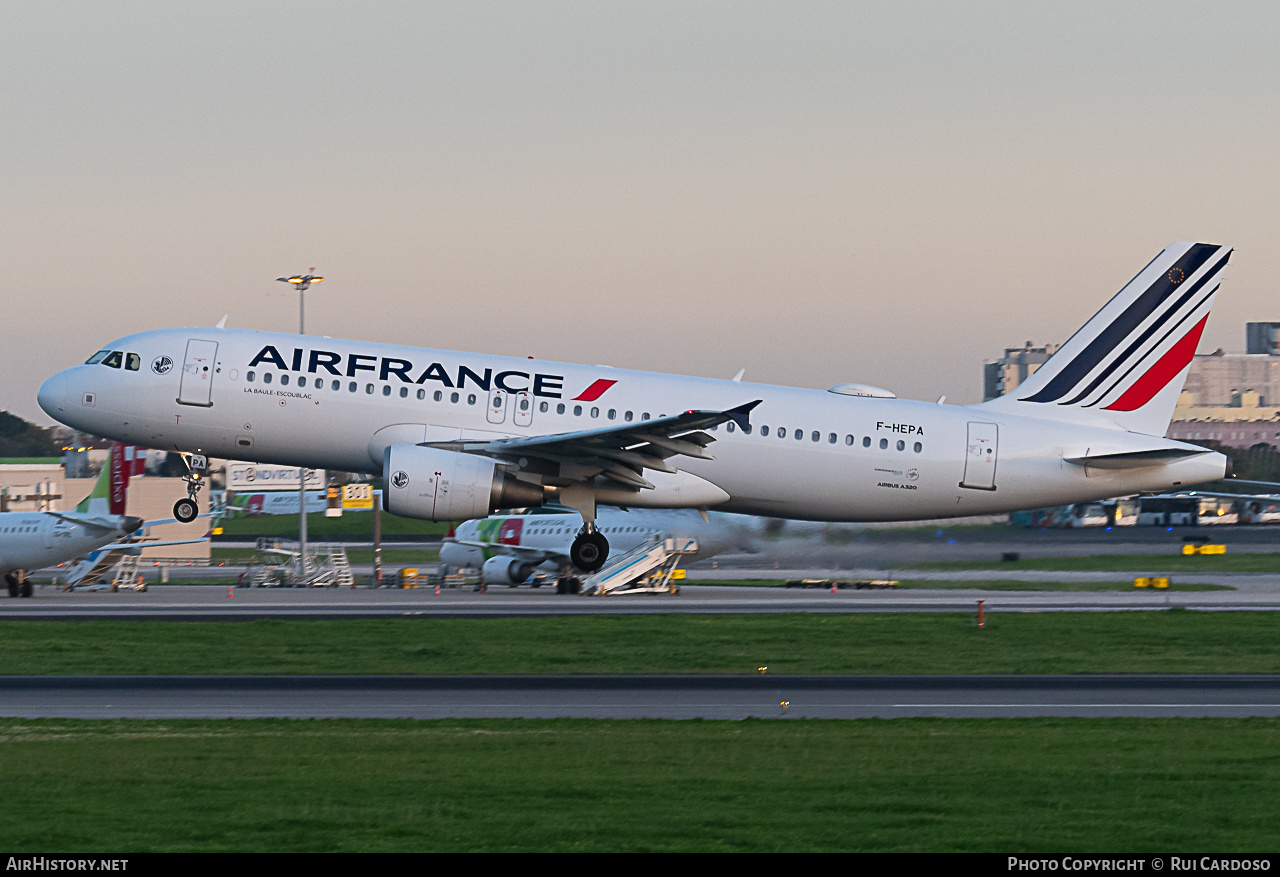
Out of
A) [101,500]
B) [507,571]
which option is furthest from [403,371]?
[101,500]

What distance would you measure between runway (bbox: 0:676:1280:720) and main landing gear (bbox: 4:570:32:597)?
1145 inches

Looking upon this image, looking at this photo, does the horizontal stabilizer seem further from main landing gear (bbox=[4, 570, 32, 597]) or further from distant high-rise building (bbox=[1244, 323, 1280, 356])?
distant high-rise building (bbox=[1244, 323, 1280, 356])

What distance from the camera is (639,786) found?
15.9m

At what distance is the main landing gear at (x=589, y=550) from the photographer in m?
34.7

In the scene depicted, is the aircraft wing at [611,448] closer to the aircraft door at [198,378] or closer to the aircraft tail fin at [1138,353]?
the aircraft door at [198,378]

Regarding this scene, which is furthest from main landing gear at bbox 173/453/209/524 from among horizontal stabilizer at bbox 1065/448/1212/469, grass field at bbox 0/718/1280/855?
horizontal stabilizer at bbox 1065/448/1212/469

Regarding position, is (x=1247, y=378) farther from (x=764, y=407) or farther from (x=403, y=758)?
(x=403, y=758)

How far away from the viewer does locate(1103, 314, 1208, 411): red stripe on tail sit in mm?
36594

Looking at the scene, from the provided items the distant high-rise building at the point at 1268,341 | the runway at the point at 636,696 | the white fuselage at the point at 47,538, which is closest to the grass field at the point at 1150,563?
the runway at the point at 636,696

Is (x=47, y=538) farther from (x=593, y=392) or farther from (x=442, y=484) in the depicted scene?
(x=593, y=392)

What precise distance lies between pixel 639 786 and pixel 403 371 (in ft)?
62.0

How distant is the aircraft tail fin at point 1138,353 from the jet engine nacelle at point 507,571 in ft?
103
